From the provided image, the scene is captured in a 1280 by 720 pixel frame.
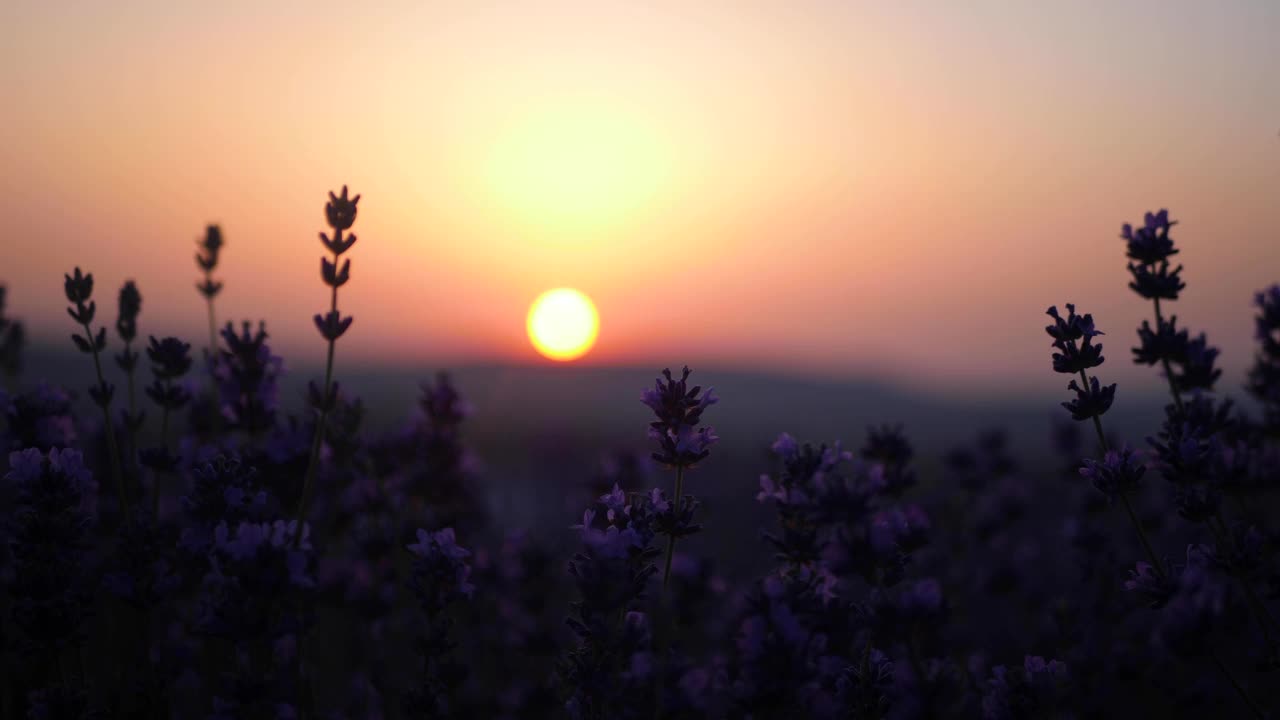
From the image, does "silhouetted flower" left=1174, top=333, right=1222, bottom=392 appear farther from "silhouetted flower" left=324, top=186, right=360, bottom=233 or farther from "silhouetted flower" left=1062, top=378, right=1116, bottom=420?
"silhouetted flower" left=324, top=186, right=360, bottom=233

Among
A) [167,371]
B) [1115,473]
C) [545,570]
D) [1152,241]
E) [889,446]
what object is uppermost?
[1152,241]

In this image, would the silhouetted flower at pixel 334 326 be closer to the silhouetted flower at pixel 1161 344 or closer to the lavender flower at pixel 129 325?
the lavender flower at pixel 129 325

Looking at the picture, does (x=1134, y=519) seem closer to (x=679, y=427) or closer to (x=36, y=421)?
(x=679, y=427)

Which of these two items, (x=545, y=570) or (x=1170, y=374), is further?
(x=545, y=570)

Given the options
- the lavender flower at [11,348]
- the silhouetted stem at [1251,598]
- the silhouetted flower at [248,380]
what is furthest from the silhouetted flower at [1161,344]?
the lavender flower at [11,348]

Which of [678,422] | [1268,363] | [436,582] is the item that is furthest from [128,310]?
[1268,363]

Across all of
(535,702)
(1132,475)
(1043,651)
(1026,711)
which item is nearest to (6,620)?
(535,702)

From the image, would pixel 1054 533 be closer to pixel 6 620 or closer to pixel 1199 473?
pixel 1199 473

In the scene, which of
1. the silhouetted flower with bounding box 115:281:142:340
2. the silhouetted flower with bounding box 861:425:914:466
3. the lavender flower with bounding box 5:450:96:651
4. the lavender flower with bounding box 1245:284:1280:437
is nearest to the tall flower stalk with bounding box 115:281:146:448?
the silhouetted flower with bounding box 115:281:142:340
